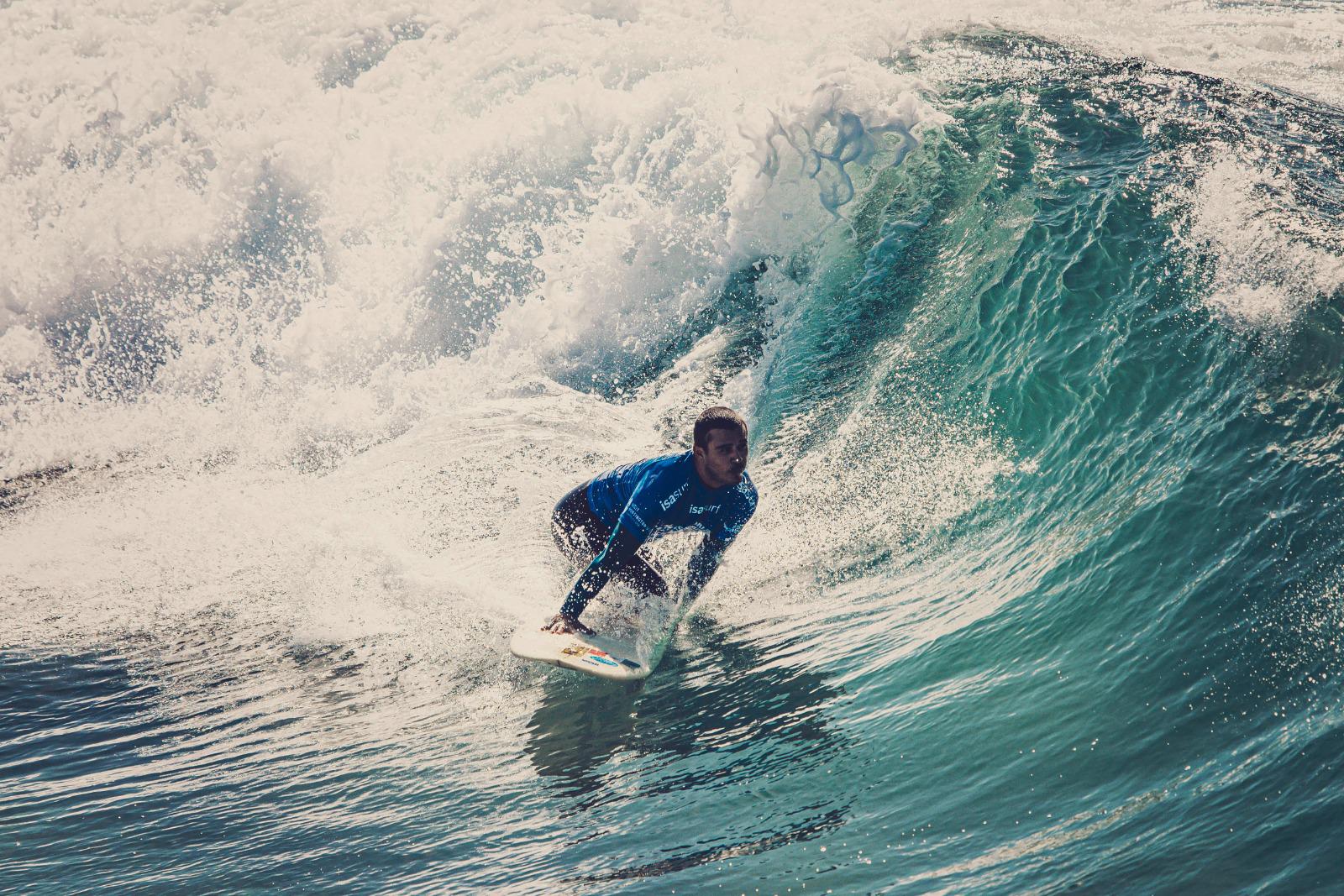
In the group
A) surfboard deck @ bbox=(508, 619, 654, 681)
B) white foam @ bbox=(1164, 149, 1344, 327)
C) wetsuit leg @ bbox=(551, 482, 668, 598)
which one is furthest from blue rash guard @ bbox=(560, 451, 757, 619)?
white foam @ bbox=(1164, 149, 1344, 327)

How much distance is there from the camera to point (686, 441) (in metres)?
7.51

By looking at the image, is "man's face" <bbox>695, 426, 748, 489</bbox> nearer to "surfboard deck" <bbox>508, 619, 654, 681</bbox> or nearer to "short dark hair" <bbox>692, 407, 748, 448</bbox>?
"short dark hair" <bbox>692, 407, 748, 448</bbox>

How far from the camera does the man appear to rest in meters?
4.59

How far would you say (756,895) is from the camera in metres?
3.20

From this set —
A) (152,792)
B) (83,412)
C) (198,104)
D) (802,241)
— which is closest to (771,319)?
(802,241)

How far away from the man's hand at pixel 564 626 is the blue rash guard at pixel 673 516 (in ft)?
0.09

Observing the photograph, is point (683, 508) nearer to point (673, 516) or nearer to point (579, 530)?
point (673, 516)

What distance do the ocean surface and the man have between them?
375mm

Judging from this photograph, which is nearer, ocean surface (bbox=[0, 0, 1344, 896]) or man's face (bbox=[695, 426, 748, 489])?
ocean surface (bbox=[0, 0, 1344, 896])

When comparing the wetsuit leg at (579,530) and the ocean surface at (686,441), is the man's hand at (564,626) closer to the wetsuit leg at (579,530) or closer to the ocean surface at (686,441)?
the ocean surface at (686,441)

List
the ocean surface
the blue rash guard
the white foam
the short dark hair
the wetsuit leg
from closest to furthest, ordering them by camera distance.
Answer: the ocean surface
the short dark hair
the blue rash guard
the wetsuit leg
the white foam

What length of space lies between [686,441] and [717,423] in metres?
2.97

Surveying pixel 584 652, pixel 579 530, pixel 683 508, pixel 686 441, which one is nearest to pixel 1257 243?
pixel 686 441

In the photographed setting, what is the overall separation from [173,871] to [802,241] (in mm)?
7291
